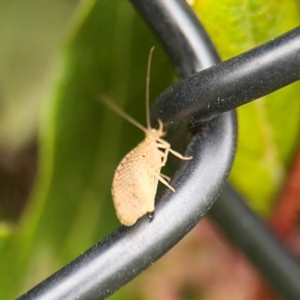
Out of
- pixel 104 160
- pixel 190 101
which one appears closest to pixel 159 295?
pixel 104 160

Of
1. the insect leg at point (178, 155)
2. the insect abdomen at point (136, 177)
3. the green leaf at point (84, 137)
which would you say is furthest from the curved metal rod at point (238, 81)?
the green leaf at point (84, 137)

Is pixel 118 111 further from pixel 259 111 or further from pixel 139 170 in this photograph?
pixel 259 111

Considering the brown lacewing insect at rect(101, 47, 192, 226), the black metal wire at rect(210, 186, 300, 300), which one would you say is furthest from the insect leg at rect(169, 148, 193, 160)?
the black metal wire at rect(210, 186, 300, 300)

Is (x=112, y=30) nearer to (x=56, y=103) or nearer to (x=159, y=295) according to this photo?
(x=56, y=103)

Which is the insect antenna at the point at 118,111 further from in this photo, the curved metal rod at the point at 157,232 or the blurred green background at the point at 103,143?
the curved metal rod at the point at 157,232

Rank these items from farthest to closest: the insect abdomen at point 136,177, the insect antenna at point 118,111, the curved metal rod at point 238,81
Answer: the insect antenna at point 118,111
the insect abdomen at point 136,177
the curved metal rod at point 238,81
